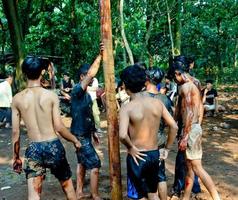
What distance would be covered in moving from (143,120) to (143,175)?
58cm

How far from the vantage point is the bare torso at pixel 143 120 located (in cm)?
415

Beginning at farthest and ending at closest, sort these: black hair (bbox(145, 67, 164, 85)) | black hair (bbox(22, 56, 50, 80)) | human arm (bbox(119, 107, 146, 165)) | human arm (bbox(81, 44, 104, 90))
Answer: black hair (bbox(145, 67, 164, 85)) → human arm (bbox(81, 44, 104, 90)) → black hair (bbox(22, 56, 50, 80)) → human arm (bbox(119, 107, 146, 165))

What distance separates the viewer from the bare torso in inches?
163

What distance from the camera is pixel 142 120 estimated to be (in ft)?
13.7

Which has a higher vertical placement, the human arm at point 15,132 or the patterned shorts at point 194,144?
the human arm at point 15,132

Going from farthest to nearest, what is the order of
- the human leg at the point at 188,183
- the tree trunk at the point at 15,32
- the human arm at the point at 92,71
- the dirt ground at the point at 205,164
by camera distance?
the tree trunk at the point at 15,32 → the dirt ground at the point at 205,164 → the human leg at the point at 188,183 → the human arm at the point at 92,71

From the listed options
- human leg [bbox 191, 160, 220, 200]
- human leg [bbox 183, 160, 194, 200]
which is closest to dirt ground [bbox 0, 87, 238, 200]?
human leg [bbox 183, 160, 194, 200]

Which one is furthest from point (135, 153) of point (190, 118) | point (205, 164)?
point (205, 164)

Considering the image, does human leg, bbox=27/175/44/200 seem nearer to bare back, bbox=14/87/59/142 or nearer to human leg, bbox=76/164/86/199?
bare back, bbox=14/87/59/142

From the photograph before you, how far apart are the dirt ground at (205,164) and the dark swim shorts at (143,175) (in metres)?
2.02

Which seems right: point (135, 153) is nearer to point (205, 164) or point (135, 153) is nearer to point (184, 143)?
point (184, 143)

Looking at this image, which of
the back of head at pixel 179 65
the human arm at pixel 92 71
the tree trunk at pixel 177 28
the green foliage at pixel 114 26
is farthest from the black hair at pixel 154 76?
the tree trunk at pixel 177 28

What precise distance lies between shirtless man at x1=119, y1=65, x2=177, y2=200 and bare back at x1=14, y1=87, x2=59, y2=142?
83cm

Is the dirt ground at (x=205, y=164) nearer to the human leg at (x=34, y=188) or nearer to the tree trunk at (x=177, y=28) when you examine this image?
the human leg at (x=34, y=188)
